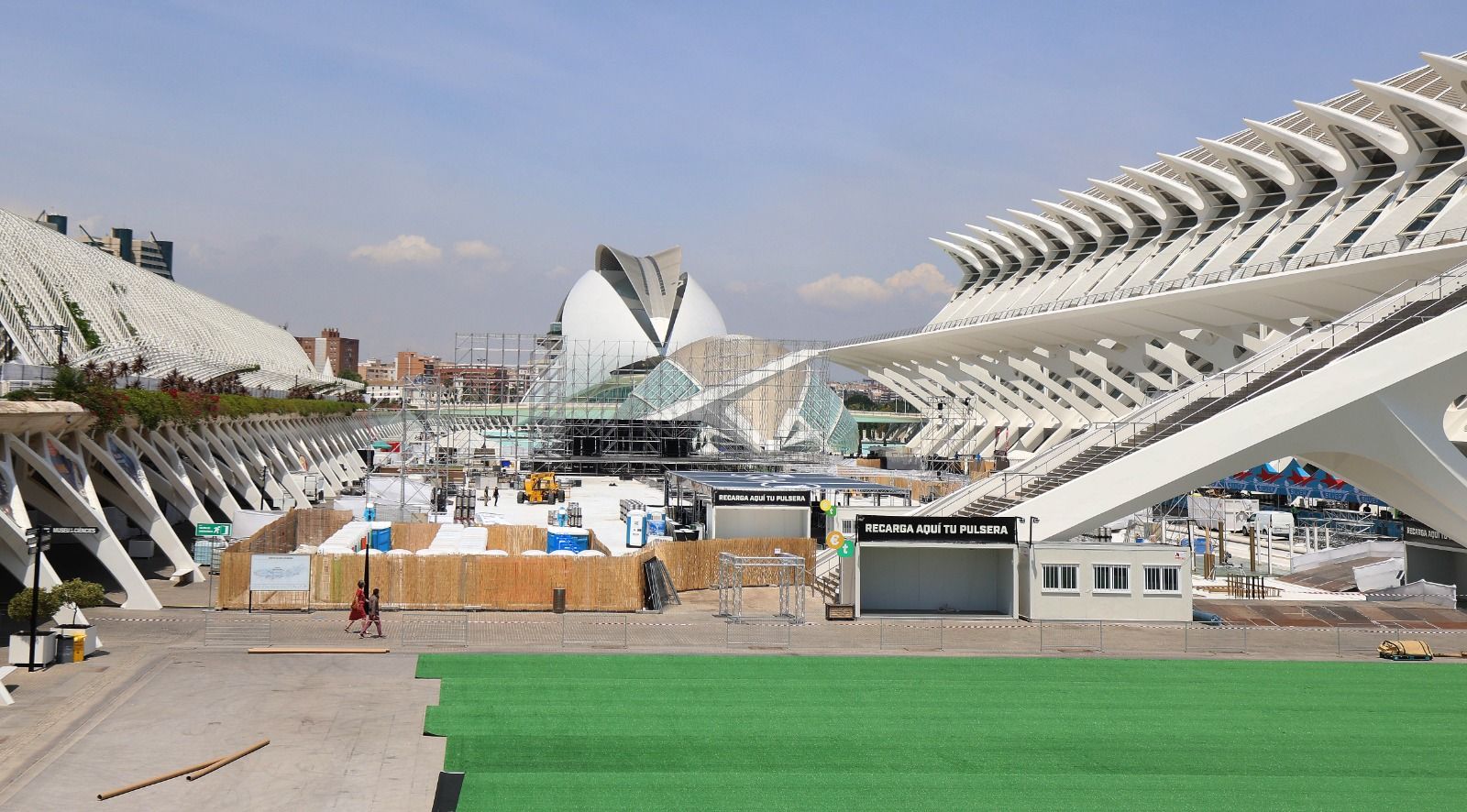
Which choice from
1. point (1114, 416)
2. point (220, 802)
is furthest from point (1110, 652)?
point (1114, 416)

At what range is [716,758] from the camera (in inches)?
593

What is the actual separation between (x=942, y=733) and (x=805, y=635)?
822 centimetres

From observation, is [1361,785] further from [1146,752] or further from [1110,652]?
[1110,652]

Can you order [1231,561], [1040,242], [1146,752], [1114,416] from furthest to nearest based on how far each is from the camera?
[1040,242] → [1114,416] → [1231,561] → [1146,752]

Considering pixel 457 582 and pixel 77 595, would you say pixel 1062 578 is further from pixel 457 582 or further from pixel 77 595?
pixel 77 595

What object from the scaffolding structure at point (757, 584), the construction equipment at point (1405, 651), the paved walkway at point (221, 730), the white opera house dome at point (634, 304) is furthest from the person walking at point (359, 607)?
the white opera house dome at point (634, 304)

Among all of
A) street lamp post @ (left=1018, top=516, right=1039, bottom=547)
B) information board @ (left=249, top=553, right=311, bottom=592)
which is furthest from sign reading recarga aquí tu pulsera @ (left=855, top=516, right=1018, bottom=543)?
information board @ (left=249, top=553, right=311, bottom=592)

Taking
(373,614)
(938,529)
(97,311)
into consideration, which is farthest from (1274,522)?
(97,311)

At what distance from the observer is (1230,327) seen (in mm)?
57156

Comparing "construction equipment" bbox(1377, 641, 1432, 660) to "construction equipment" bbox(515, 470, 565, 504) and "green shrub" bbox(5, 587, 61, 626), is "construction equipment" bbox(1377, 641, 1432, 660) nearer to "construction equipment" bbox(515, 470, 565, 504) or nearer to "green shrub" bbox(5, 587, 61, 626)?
"green shrub" bbox(5, 587, 61, 626)

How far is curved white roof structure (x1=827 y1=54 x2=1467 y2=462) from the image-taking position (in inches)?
1939

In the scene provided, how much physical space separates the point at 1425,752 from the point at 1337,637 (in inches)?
324

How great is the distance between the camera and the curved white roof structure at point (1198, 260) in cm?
4925

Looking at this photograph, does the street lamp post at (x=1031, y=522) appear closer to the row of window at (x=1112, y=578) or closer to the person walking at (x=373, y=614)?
the row of window at (x=1112, y=578)
